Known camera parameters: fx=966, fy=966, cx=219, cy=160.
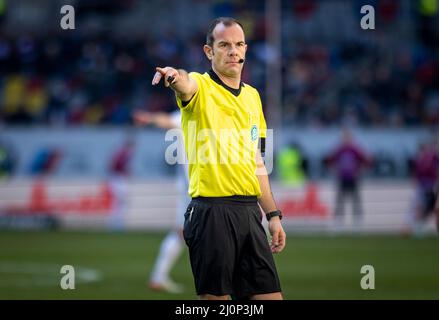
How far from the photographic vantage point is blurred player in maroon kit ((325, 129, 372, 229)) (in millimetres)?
24781

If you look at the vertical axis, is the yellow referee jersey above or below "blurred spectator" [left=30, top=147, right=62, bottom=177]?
above

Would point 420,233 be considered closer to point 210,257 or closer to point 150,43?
point 150,43

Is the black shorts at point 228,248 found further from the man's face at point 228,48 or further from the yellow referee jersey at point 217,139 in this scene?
the man's face at point 228,48

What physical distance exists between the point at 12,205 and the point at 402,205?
10.2 m

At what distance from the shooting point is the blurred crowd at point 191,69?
27.9 metres

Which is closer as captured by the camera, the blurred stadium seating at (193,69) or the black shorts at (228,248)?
the black shorts at (228,248)

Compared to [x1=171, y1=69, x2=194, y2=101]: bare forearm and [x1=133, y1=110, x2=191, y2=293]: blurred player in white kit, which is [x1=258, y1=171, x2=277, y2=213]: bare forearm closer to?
[x1=171, y1=69, x2=194, y2=101]: bare forearm

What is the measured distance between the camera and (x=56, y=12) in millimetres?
30781

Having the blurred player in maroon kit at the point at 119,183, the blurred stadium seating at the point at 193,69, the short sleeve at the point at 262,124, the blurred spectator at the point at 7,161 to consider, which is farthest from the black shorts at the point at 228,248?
the blurred spectator at the point at 7,161

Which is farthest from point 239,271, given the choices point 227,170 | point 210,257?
point 227,170

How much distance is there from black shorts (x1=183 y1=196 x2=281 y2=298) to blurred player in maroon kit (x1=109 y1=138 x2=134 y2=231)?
1871 cm

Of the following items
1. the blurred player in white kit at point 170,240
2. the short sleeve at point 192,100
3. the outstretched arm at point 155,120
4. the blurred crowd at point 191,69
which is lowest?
the blurred player in white kit at point 170,240

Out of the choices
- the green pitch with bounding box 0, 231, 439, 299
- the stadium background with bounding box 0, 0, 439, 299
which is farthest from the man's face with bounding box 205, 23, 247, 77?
the stadium background with bounding box 0, 0, 439, 299

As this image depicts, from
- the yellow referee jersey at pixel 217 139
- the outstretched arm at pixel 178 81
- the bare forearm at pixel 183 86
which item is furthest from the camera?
the yellow referee jersey at pixel 217 139
